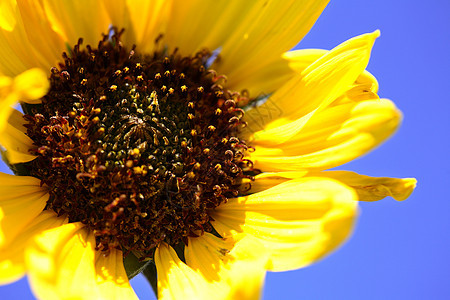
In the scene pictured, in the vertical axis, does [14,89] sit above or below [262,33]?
below

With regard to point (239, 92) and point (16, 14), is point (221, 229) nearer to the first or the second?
point (239, 92)

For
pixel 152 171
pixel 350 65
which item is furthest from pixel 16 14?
pixel 350 65

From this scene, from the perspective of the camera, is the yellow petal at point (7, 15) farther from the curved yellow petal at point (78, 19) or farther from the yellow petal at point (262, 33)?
the yellow petal at point (262, 33)

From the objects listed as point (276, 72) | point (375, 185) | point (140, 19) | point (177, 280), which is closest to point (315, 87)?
point (276, 72)

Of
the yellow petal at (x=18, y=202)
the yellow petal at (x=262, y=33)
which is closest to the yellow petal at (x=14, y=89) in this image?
the yellow petal at (x=18, y=202)

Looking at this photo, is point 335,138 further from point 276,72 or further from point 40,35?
point 40,35

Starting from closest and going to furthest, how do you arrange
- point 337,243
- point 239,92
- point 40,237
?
point 337,243 < point 40,237 < point 239,92

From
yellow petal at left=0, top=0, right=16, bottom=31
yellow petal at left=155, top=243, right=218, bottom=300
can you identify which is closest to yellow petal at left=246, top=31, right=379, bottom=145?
yellow petal at left=155, top=243, right=218, bottom=300
